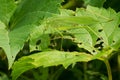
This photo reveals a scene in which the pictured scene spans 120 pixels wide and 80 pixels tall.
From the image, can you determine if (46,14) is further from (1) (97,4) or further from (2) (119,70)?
(2) (119,70)

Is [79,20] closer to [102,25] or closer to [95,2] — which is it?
[102,25]

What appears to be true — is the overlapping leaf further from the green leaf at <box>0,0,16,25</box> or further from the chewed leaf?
the green leaf at <box>0,0,16,25</box>

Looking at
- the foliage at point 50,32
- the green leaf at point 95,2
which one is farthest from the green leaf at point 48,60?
the green leaf at point 95,2

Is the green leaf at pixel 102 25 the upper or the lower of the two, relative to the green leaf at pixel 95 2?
lower

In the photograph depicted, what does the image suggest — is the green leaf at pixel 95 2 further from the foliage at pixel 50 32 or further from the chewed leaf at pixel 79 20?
the chewed leaf at pixel 79 20

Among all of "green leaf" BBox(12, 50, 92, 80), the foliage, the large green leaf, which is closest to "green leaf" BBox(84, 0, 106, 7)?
the foliage

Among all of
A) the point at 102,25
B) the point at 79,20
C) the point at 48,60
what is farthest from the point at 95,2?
the point at 48,60
